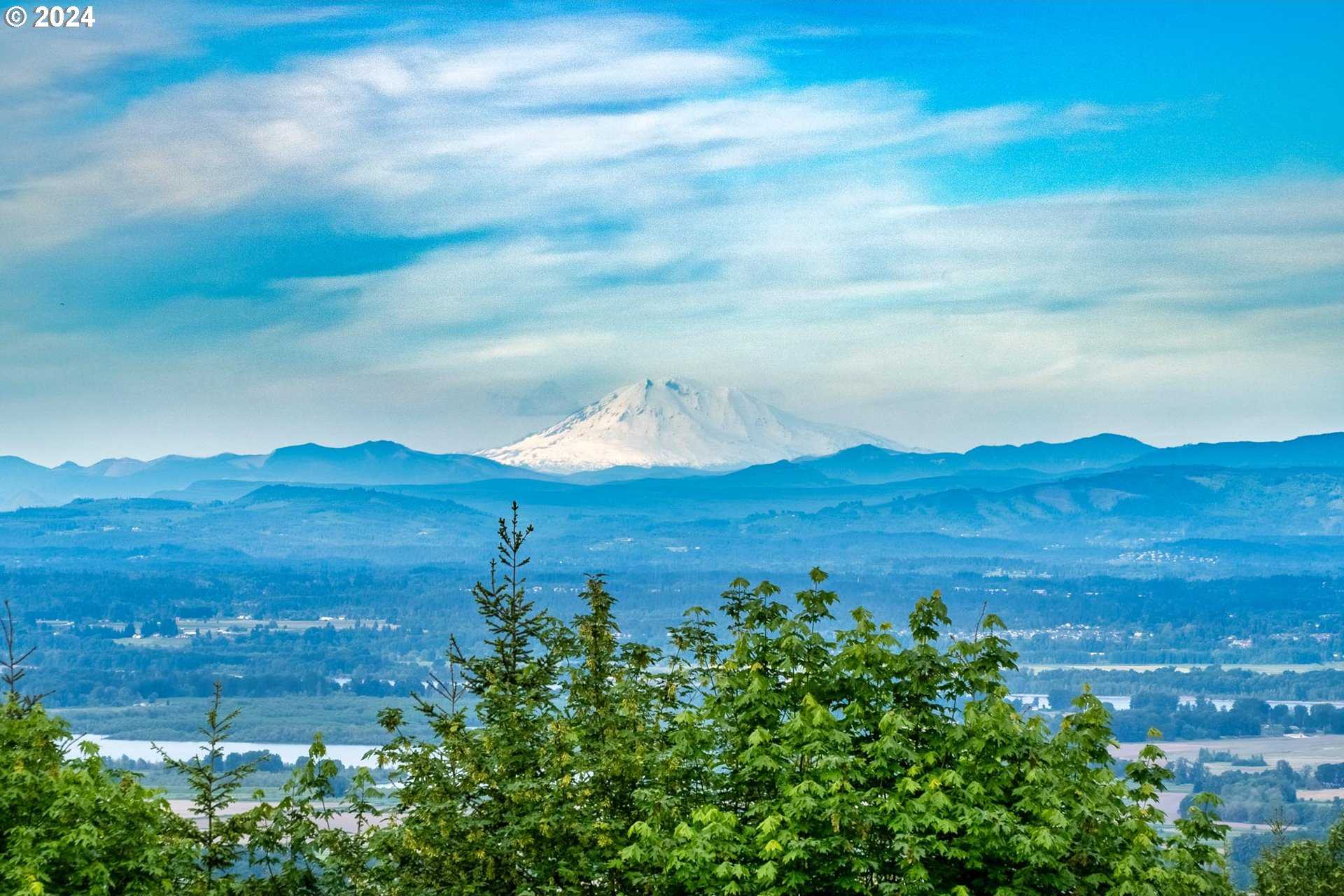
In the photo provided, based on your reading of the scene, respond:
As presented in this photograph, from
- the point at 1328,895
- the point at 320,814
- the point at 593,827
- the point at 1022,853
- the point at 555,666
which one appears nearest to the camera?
the point at 1022,853

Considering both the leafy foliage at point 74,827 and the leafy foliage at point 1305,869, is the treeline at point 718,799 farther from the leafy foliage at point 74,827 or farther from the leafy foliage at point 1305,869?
the leafy foliage at point 1305,869

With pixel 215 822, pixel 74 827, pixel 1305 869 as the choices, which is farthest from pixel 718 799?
pixel 1305 869

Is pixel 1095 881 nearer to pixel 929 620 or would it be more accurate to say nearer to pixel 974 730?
pixel 974 730

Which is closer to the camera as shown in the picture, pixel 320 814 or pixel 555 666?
pixel 320 814

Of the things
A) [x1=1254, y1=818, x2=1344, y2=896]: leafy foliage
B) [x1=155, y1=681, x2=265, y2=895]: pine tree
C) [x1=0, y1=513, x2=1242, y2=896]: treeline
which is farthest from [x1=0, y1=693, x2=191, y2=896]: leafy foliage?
[x1=1254, y1=818, x2=1344, y2=896]: leafy foliage

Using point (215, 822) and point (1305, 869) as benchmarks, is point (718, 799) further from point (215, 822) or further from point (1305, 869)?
point (1305, 869)

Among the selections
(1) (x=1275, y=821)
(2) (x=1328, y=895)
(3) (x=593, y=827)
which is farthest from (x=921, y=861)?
(1) (x=1275, y=821)

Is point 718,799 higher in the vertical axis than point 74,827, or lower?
lower

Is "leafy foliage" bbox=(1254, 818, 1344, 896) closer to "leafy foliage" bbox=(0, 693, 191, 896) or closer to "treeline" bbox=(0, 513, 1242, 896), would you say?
"treeline" bbox=(0, 513, 1242, 896)

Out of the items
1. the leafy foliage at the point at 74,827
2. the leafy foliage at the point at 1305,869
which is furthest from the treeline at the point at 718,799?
the leafy foliage at the point at 1305,869
